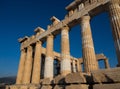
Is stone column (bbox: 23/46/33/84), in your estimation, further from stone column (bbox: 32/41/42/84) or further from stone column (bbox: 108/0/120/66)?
stone column (bbox: 108/0/120/66)

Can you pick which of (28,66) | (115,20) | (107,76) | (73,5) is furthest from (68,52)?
(107,76)

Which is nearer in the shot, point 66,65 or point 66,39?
point 66,65

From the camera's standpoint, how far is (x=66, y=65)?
44.9 ft

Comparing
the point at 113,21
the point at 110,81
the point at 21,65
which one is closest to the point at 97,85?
the point at 110,81

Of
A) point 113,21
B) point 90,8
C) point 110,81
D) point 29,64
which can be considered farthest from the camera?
point 29,64

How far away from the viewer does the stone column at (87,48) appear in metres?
11.0

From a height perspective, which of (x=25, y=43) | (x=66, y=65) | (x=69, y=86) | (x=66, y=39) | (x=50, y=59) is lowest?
(x=69, y=86)

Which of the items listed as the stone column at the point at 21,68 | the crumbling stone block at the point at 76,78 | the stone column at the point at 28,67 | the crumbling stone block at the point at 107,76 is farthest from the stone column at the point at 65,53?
the stone column at the point at 21,68

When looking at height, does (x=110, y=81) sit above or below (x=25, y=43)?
below

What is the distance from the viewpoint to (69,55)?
48.3ft

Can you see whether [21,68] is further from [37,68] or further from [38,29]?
[38,29]

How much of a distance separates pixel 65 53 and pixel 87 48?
3.44 m

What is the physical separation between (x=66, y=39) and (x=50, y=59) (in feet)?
12.4

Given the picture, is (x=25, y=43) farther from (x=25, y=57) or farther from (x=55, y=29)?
(x=55, y=29)
